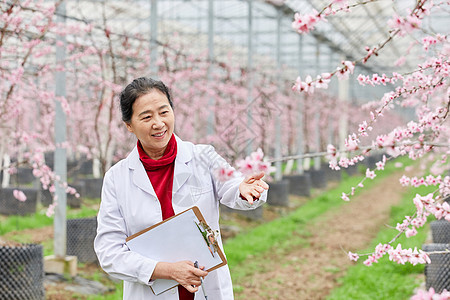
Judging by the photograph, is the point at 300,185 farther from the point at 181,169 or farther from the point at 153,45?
the point at 181,169

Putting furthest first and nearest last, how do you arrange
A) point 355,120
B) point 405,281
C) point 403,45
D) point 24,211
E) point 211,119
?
point 403,45 → point 355,120 → point 211,119 → point 24,211 → point 405,281

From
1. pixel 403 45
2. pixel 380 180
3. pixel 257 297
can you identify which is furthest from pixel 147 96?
pixel 403 45

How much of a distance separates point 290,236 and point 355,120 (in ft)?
46.4

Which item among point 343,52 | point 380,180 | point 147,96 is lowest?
point 380,180

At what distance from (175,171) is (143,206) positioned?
0.16 meters

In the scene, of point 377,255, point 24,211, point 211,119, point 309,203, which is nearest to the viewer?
point 377,255

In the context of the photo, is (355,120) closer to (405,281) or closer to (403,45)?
(403,45)

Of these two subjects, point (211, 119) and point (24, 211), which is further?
point (211, 119)

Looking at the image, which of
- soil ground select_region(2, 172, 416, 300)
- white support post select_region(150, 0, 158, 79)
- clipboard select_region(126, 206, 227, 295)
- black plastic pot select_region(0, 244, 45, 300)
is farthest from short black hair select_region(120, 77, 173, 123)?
white support post select_region(150, 0, 158, 79)

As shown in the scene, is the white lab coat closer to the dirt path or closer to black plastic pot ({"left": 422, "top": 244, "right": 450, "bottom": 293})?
the dirt path

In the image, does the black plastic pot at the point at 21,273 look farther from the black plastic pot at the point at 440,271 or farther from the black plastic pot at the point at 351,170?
the black plastic pot at the point at 351,170

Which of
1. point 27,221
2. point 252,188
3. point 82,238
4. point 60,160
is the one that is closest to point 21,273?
point 60,160

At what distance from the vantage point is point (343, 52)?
16156 mm

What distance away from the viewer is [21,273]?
11.4 ft
